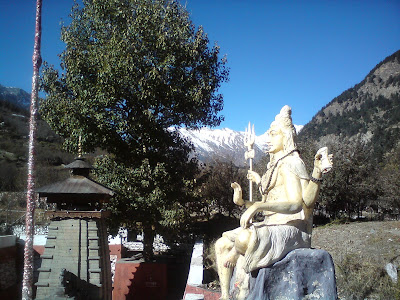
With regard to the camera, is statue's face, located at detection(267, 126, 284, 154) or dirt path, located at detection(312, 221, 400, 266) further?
dirt path, located at detection(312, 221, 400, 266)

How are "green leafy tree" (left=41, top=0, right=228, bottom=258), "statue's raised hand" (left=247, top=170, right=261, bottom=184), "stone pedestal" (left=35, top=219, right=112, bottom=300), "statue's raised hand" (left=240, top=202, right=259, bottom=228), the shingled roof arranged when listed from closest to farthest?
1. "statue's raised hand" (left=240, top=202, right=259, bottom=228)
2. "statue's raised hand" (left=247, top=170, right=261, bottom=184)
3. "stone pedestal" (left=35, top=219, right=112, bottom=300)
4. the shingled roof
5. "green leafy tree" (left=41, top=0, right=228, bottom=258)

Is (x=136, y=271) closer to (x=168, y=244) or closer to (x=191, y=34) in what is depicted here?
(x=168, y=244)

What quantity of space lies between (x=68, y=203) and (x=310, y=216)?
6578mm

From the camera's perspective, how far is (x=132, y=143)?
483 inches

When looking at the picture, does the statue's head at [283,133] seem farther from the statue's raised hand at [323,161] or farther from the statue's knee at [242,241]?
the statue's knee at [242,241]

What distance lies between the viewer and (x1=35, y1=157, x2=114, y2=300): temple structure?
8336 mm

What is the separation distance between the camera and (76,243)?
8516 mm

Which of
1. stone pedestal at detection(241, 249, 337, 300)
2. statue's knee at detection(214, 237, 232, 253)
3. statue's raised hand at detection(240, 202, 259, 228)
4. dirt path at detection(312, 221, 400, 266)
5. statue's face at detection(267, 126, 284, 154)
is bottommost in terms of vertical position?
dirt path at detection(312, 221, 400, 266)

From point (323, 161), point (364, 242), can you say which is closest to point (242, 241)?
point (323, 161)

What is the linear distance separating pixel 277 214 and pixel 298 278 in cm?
83

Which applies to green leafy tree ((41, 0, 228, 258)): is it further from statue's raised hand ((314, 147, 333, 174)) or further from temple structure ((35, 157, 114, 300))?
statue's raised hand ((314, 147, 333, 174))

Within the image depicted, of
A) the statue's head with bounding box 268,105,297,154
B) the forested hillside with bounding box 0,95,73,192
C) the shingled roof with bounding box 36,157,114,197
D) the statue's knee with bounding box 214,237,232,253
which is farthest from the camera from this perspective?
the forested hillside with bounding box 0,95,73,192

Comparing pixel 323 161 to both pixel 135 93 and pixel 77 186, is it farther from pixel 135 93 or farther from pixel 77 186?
pixel 135 93

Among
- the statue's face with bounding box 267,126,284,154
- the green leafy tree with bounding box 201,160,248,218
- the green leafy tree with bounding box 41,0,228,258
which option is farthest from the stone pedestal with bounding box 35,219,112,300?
the green leafy tree with bounding box 201,160,248,218
